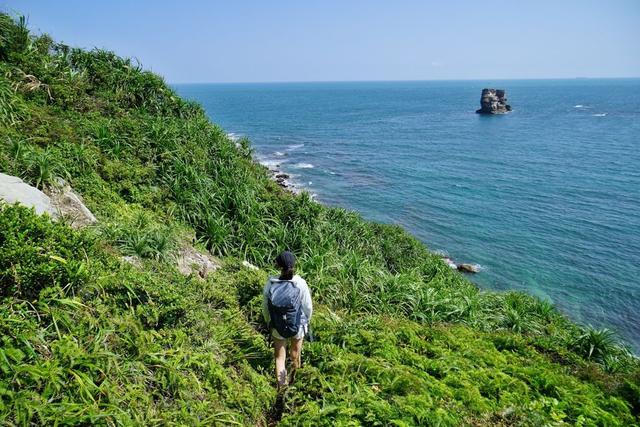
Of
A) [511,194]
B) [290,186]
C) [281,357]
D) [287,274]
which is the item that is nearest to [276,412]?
[281,357]

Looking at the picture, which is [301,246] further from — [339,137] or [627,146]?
[627,146]

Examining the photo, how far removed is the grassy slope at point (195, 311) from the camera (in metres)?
4.52

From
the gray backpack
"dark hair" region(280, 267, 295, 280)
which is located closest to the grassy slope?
the gray backpack

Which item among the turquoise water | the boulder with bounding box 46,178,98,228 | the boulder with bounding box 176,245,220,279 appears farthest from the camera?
the turquoise water

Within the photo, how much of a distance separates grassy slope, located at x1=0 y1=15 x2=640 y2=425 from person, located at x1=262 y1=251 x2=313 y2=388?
14.8 inches

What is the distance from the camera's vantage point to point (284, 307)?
5801 millimetres

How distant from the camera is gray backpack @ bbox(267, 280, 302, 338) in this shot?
5805 millimetres

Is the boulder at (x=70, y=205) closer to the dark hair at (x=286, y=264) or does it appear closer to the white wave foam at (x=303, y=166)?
the dark hair at (x=286, y=264)

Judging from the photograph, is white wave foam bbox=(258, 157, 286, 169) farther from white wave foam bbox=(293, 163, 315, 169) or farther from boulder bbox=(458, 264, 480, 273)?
boulder bbox=(458, 264, 480, 273)

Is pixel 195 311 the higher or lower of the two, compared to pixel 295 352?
higher

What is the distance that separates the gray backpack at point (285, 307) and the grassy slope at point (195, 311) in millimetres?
700

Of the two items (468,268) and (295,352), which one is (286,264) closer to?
(295,352)

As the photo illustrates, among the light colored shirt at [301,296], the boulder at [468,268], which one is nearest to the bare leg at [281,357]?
the light colored shirt at [301,296]

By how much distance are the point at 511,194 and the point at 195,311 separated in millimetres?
38800
